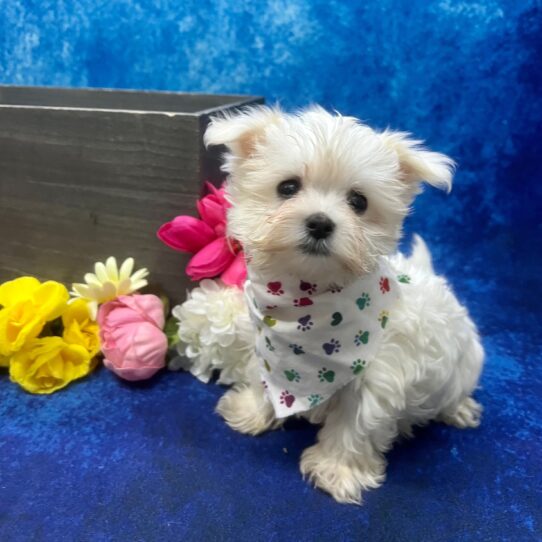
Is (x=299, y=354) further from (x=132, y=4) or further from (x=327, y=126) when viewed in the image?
(x=132, y=4)

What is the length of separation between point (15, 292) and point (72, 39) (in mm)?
1031

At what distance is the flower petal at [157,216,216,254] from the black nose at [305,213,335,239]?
51 centimetres

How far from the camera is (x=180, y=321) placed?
1.44 m

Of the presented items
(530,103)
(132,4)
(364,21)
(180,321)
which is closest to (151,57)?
(132,4)

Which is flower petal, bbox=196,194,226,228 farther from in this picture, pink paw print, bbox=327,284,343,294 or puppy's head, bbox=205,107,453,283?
pink paw print, bbox=327,284,343,294

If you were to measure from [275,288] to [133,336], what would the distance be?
498 mm

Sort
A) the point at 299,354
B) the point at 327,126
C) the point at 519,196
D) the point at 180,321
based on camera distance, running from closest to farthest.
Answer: the point at 327,126 → the point at 299,354 → the point at 180,321 → the point at 519,196

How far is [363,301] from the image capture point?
106cm

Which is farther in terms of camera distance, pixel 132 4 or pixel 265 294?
pixel 132 4

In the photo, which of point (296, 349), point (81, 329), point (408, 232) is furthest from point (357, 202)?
point (408, 232)

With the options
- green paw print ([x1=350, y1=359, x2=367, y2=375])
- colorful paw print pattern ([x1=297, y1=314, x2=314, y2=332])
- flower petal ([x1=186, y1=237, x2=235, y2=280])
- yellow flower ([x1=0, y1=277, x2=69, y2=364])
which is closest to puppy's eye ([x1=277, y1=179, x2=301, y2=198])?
colorful paw print pattern ([x1=297, y1=314, x2=314, y2=332])

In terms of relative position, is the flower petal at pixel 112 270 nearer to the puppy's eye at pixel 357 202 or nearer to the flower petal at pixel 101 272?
the flower petal at pixel 101 272

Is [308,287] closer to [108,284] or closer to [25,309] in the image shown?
[108,284]

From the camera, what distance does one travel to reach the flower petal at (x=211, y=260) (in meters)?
1.41
